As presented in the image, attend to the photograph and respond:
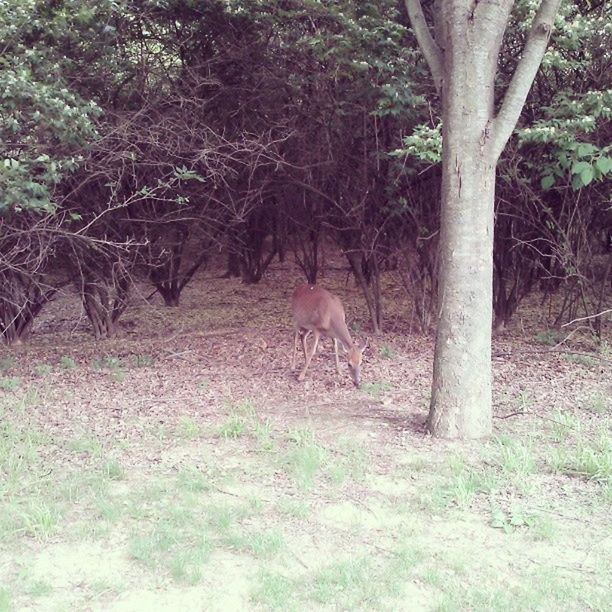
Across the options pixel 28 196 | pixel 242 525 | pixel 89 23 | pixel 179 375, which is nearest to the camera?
pixel 242 525

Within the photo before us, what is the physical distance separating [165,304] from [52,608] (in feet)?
30.0

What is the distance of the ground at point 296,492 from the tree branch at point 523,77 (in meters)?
2.21

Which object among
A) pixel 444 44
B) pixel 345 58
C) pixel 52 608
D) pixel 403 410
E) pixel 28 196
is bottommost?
pixel 52 608

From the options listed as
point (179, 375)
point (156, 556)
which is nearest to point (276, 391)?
point (179, 375)

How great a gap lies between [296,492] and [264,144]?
5436 millimetres

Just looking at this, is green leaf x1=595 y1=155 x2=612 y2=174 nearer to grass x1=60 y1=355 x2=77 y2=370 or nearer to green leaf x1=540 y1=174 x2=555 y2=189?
green leaf x1=540 y1=174 x2=555 y2=189

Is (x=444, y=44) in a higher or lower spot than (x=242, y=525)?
→ higher

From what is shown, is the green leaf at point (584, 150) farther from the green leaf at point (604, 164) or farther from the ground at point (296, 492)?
the ground at point (296, 492)

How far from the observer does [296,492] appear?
14.9ft

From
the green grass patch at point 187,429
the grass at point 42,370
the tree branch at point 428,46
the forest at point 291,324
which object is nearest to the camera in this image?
the forest at point 291,324

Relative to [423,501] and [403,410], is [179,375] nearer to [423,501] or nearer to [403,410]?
[403,410]

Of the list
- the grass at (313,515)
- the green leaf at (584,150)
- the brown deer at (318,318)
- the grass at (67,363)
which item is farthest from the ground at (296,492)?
the green leaf at (584,150)

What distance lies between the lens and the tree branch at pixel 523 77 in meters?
5.16

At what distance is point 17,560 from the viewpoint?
12.2ft
